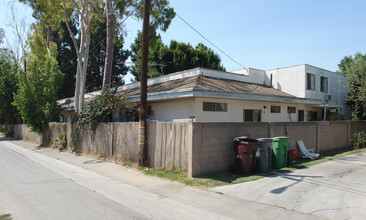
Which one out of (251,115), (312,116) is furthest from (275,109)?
(312,116)

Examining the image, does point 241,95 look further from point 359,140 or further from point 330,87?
point 330,87

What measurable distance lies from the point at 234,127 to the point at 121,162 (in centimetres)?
506

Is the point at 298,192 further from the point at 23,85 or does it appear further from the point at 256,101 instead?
the point at 23,85

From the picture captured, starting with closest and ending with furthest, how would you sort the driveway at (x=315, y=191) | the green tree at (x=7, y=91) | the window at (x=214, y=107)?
the driveway at (x=315, y=191) → the window at (x=214, y=107) → the green tree at (x=7, y=91)

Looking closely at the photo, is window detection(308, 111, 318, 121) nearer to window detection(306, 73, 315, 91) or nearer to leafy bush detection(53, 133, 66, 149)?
window detection(306, 73, 315, 91)

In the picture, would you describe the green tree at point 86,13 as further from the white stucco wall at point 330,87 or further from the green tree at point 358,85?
the green tree at point 358,85

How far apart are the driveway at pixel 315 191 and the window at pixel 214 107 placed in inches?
225

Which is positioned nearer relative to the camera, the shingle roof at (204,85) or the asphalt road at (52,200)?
the asphalt road at (52,200)

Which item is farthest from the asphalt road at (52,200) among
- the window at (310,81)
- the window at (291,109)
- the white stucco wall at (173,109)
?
the window at (310,81)

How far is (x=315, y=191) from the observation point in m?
6.91

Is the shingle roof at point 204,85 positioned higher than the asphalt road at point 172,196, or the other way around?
the shingle roof at point 204,85

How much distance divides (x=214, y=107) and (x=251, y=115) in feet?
11.8

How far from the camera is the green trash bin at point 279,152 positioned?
32.2 feet

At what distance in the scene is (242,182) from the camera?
25.8 ft
